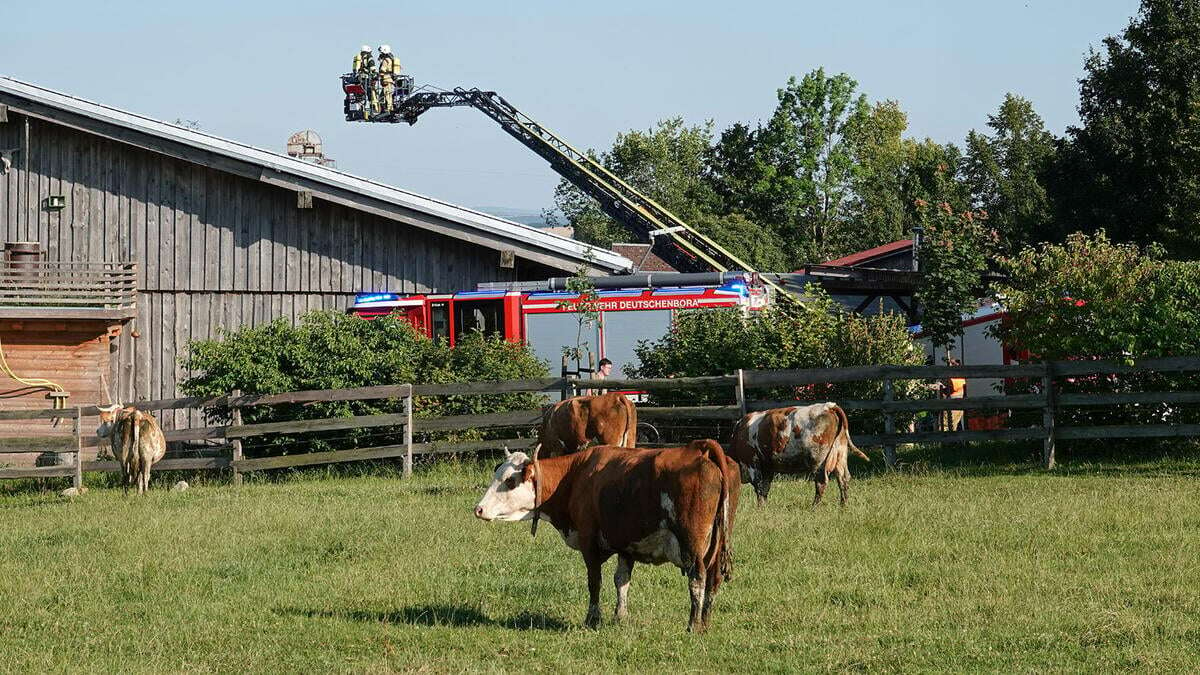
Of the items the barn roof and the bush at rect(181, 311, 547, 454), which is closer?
the bush at rect(181, 311, 547, 454)

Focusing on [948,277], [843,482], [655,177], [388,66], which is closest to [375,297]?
[948,277]

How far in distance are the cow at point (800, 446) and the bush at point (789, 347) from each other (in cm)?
476

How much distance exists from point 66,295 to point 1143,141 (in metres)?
26.3

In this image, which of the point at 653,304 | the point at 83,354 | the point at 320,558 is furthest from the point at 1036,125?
the point at 320,558

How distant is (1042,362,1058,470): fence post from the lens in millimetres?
18375

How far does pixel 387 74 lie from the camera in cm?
4331

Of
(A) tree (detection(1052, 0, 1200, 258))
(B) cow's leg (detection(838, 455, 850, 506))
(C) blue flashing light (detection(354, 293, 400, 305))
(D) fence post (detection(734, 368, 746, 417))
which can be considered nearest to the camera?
(B) cow's leg (detection(838, 455, 850, 506))

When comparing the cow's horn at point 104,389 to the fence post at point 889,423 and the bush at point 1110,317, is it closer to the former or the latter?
the fence post at point 889,423

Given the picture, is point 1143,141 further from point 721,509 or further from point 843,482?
point 721,509

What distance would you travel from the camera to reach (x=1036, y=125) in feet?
234

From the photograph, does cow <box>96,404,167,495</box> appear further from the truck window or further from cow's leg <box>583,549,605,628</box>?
cow's leg <box>583,549,605,628</box>

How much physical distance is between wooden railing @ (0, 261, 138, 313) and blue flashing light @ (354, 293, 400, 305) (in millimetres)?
4230

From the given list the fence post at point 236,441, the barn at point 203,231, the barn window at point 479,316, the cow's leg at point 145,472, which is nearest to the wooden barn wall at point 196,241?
the barn at point 203,231

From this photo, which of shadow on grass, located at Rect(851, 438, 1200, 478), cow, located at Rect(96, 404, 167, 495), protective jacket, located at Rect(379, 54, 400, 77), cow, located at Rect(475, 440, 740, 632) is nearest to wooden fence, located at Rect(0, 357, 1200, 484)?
shadow on grass, located at Rect(851, 438, 1200, 478)
